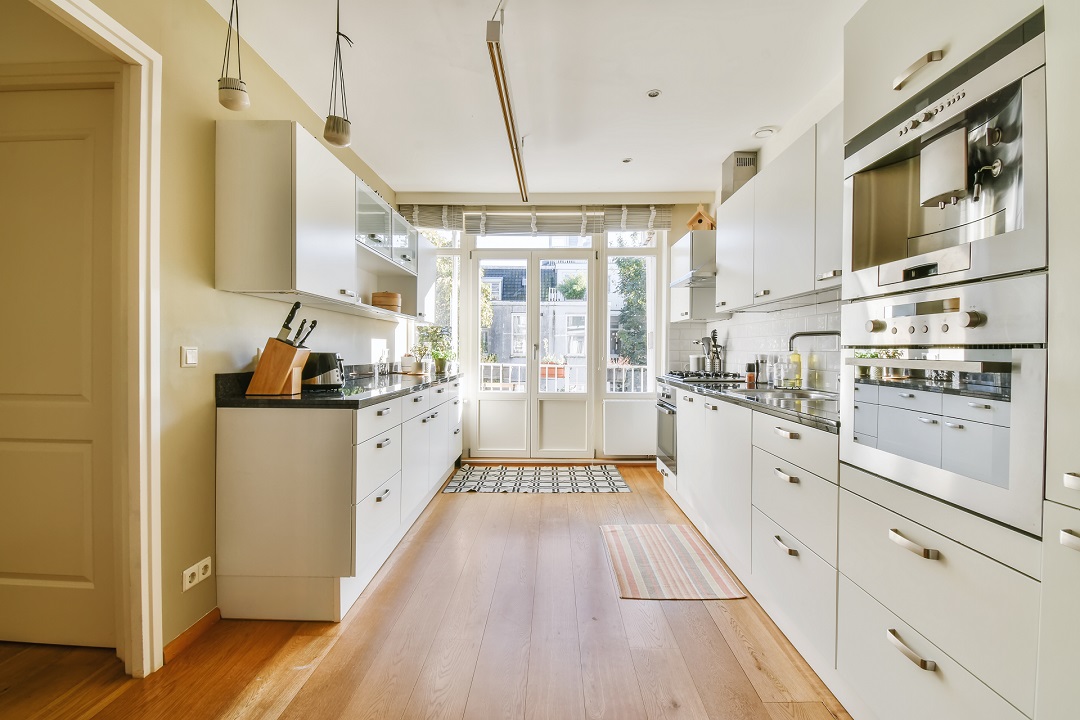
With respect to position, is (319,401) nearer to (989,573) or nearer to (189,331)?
(189,331)

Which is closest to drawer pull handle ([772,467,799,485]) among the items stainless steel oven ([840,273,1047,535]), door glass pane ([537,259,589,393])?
stainless steel oven ([840,273,1047,535])

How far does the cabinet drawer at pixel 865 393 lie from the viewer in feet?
4.79

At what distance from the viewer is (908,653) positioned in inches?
49.4

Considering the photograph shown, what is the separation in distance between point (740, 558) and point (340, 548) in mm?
1923

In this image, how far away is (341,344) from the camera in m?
3.38

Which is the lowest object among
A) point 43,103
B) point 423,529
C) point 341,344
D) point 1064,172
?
point 423,529

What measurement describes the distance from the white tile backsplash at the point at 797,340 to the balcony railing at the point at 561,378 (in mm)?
938

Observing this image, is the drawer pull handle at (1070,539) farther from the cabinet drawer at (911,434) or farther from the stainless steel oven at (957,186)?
the stainless steel oven at (957,186)

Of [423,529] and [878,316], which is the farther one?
[423,529]

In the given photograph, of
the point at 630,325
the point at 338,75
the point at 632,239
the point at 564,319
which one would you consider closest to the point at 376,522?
the point at 338,75

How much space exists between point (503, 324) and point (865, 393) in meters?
3.71

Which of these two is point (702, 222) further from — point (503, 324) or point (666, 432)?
point (503, 324)

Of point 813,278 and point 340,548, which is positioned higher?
point 813,278

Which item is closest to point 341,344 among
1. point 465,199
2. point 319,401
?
point 319,401
